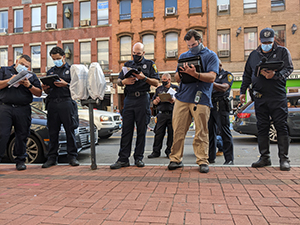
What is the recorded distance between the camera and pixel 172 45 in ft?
75.8

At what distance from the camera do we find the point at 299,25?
68.8 feet

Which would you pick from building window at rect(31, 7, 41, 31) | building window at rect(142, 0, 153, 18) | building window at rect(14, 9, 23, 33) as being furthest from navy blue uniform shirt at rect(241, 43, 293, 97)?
building window at rect(14, 9, 23, 33)

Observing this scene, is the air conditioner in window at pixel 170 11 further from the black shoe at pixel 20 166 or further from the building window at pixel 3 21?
the black shoe at pixel 20 166

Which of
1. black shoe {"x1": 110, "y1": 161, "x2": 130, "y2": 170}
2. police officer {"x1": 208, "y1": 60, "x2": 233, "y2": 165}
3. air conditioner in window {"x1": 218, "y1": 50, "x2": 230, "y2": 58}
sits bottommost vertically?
black shoe {"x1": 110, "y1": 161, "x2": 130, "y2": 170}

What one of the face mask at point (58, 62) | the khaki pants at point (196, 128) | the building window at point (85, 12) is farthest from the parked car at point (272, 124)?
the building window at point (85, 12)

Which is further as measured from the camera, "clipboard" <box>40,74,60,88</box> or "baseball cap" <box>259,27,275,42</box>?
"clipboard" <box>40,74,60,88</box>

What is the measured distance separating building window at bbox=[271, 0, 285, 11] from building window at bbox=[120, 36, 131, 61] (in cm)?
1233

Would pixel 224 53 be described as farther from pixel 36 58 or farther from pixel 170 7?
pixel 36 58

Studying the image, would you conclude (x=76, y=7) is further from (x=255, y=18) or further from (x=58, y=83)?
(x=58, y=83)

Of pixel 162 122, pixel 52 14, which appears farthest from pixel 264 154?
pixel 52 14

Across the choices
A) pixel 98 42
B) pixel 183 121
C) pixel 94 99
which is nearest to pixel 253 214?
pixel 183 121

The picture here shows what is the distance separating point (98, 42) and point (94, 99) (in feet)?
71.6

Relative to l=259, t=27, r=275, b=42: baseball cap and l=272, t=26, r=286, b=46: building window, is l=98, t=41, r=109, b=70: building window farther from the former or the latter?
l=259, t=27, r=275, b=42: baseball cap

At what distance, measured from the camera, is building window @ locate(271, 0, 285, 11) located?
21.3 metres
